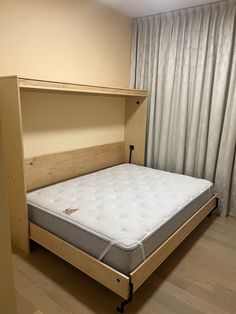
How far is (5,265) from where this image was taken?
87 cm

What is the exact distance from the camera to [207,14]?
2549 mm

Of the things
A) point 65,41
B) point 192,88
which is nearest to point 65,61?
point 65,41

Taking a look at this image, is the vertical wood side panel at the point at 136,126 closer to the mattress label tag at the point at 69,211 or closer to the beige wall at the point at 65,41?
the beige wall at the point at 65,41

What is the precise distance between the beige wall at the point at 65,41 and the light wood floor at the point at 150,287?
5.27ft

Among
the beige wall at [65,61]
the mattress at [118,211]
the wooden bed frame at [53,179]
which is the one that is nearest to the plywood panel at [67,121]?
the beige wall at [65,61]

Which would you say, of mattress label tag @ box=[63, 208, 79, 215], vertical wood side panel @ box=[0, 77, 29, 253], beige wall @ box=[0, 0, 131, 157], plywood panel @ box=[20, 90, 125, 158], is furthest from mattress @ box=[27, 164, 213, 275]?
beige wall @ box=[0, 0, 131, 157]

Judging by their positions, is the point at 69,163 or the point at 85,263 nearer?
the point at 85,263

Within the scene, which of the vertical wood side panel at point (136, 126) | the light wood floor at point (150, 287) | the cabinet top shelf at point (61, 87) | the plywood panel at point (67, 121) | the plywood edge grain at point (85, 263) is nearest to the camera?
the plywood edge grain at point (85, 263)

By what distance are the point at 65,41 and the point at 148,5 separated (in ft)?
3.37

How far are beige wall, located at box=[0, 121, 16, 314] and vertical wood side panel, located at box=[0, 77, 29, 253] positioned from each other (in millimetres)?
935

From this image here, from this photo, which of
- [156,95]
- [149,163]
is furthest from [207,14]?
[149,163]

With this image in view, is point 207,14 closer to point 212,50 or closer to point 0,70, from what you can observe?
point 212,50

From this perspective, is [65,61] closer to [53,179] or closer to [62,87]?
[62,87]

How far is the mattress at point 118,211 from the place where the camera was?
1.49 metres
